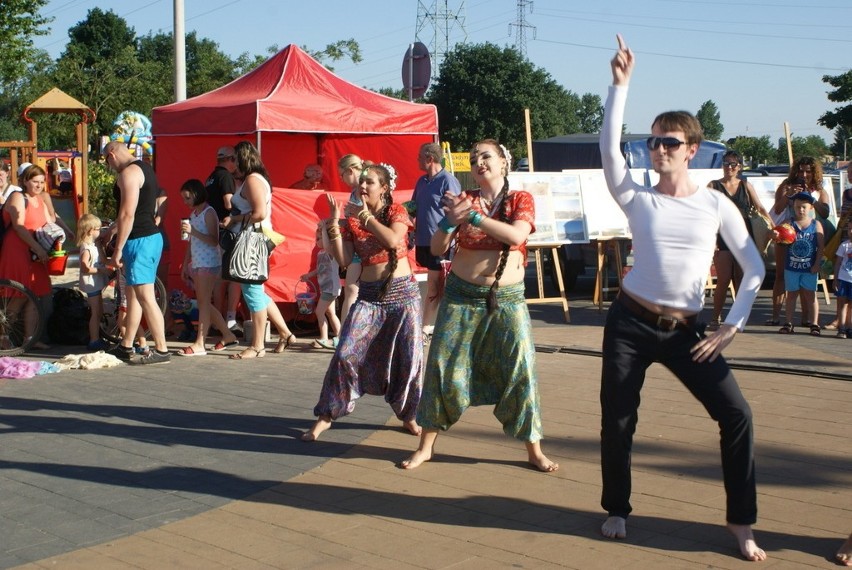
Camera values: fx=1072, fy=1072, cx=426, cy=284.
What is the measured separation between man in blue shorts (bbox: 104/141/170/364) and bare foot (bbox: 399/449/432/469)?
4043 mm

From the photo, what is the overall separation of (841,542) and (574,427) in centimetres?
248

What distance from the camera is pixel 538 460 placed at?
5.99 meters

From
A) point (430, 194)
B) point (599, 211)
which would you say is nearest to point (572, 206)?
point (599, 211)

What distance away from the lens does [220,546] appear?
4.84m

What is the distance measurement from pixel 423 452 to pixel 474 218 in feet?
4.83

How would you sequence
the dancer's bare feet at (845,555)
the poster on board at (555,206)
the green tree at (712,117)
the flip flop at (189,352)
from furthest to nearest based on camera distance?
the green tree at (712,117) → the poster on board at (555,206) → the flip flop at (189,352) → the dancer's bare feet at (845,555)

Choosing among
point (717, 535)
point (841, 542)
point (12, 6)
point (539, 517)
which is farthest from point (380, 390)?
point (12, 6)

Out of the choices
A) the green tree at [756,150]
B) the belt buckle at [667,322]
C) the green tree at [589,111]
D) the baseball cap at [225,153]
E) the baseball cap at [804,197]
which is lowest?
the belt buckle at [667,322]

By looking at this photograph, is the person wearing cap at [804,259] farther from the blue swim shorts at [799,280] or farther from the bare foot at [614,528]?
the bare foot at [614,528]

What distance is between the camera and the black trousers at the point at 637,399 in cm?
456

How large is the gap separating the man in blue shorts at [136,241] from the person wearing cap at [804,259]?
20.7ft

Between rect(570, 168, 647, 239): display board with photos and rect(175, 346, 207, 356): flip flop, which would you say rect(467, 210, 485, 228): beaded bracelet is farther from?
rect(570, 168, 647, 239): display board with photos

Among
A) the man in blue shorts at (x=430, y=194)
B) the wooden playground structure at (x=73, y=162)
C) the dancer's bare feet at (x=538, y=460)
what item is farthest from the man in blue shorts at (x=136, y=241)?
the wooden playground structure at (x=73, y=162)

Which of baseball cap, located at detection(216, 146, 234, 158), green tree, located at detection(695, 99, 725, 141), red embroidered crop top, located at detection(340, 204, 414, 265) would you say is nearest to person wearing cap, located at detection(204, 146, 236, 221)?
baseball cap, located at detection(216, 146, 234, 158)
